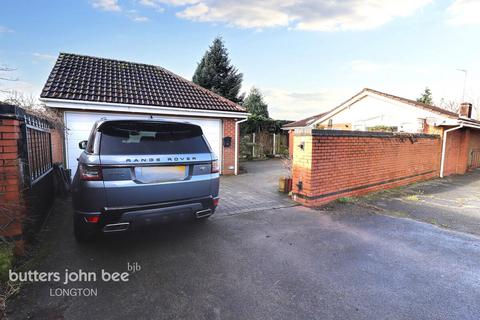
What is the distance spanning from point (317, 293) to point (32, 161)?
4720mm

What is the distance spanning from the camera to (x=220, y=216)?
4766 mm

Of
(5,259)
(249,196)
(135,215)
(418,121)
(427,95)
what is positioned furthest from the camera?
(427,95)

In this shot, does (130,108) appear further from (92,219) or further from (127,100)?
(92,219)

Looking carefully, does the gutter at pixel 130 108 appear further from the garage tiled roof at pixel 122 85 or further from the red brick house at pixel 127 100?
the garage tiled roof at pixel 122 85

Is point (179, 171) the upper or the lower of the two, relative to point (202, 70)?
lower

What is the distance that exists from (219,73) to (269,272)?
71.5ft

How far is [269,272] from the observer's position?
279cm

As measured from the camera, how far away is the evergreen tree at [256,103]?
2769 cm

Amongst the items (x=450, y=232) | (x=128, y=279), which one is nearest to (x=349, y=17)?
(x=450, y=232)

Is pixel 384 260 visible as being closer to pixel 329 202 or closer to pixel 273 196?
pixel 329 202

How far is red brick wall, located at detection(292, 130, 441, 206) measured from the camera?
17.9 ft

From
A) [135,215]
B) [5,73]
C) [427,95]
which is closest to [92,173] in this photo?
[135,215]

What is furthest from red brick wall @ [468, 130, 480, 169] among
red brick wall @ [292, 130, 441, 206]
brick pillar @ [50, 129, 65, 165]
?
brick pillar @ [50, 129, 65, 165]

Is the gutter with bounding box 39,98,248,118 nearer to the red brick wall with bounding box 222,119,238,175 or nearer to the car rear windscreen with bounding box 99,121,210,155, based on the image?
the red brick wall with bounding box 222,119,238,175
